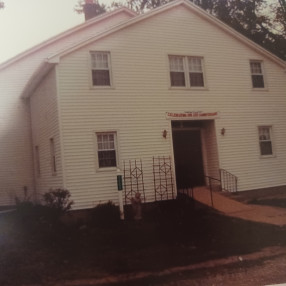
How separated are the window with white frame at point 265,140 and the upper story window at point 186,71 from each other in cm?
288

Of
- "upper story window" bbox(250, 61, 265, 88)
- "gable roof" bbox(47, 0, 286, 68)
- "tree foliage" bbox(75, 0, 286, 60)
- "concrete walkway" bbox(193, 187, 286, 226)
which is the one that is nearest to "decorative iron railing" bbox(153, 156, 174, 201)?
"concrete walkway" bbox(193, 187, 286, 226)

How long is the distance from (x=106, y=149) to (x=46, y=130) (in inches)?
103

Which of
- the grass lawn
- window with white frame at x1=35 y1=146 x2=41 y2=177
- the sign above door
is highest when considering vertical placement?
the sign above door

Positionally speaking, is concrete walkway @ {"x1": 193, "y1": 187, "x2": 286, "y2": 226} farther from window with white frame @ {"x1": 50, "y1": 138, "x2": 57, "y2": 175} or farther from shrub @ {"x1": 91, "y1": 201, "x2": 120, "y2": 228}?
window with white frame @ {"x1": 50, "y1": 138, "x2": 57, "y2": 175}

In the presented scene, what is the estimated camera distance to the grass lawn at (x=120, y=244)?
6148 millimetres

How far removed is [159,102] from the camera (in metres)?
12.2

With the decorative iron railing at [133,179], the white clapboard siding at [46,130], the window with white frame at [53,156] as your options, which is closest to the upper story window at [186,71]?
the decorative iron railing at [133,179]

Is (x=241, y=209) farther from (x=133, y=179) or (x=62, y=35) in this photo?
(x=62, y=35)

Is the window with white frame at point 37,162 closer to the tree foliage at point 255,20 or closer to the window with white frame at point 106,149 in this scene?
the window with white frame at point 106,149

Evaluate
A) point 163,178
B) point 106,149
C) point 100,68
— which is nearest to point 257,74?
point 163,178

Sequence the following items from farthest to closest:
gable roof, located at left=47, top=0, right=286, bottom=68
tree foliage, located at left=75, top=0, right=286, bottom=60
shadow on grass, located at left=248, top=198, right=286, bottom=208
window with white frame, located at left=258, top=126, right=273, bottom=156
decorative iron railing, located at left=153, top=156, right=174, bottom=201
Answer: tree foliage, located at left=75, top=0, right=286, bottom=60, window with white frame, located at left=258, top=126, right=273, bottom=156, decorative iron railing, located at left=153, top=156, right=174, bottom=201, gable roof, located at left=47, top=0, right=286, bottom=68, shadow on grass, located at left=248, top=198, right=286, bottom=208

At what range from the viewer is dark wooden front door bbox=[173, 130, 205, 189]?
1300 cm

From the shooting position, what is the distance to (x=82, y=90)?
37.3 ft

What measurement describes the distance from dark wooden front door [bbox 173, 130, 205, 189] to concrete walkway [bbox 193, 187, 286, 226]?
564mm
